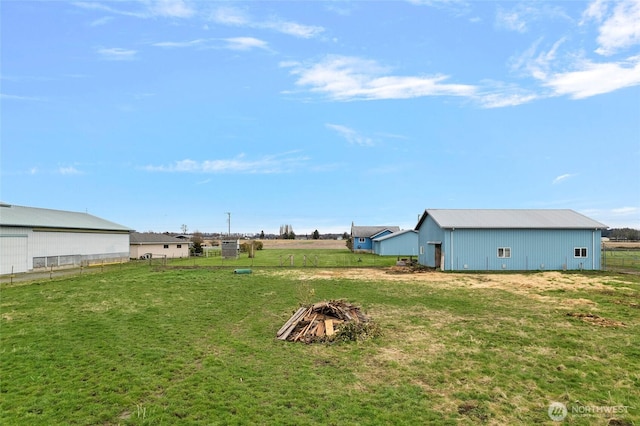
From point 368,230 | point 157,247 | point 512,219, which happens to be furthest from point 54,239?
point 368,230

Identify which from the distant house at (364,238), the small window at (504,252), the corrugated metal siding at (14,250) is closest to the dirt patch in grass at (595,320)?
the small window at (504,252)

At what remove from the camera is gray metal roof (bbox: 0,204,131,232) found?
103 feet

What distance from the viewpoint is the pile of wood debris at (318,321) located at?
464 inches

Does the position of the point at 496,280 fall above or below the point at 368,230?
below

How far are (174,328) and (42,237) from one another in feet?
96.3

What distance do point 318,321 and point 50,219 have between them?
120ft

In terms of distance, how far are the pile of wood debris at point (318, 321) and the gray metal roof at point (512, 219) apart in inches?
834

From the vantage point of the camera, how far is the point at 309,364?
9.45 metres

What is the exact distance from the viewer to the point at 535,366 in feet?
29.8

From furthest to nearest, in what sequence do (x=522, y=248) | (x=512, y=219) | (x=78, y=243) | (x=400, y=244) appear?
(x=400, y=244) → (x=78, y=243) → (x=512, y=219) → (x=522, y=248)

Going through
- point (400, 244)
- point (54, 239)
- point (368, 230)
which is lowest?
point (400, 244)

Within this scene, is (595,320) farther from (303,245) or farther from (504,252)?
(303,245)

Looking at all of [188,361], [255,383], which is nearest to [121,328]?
[188,361]

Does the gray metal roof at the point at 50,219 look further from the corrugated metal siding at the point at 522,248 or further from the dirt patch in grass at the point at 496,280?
the corrugated metal siding at the point at 522,248
